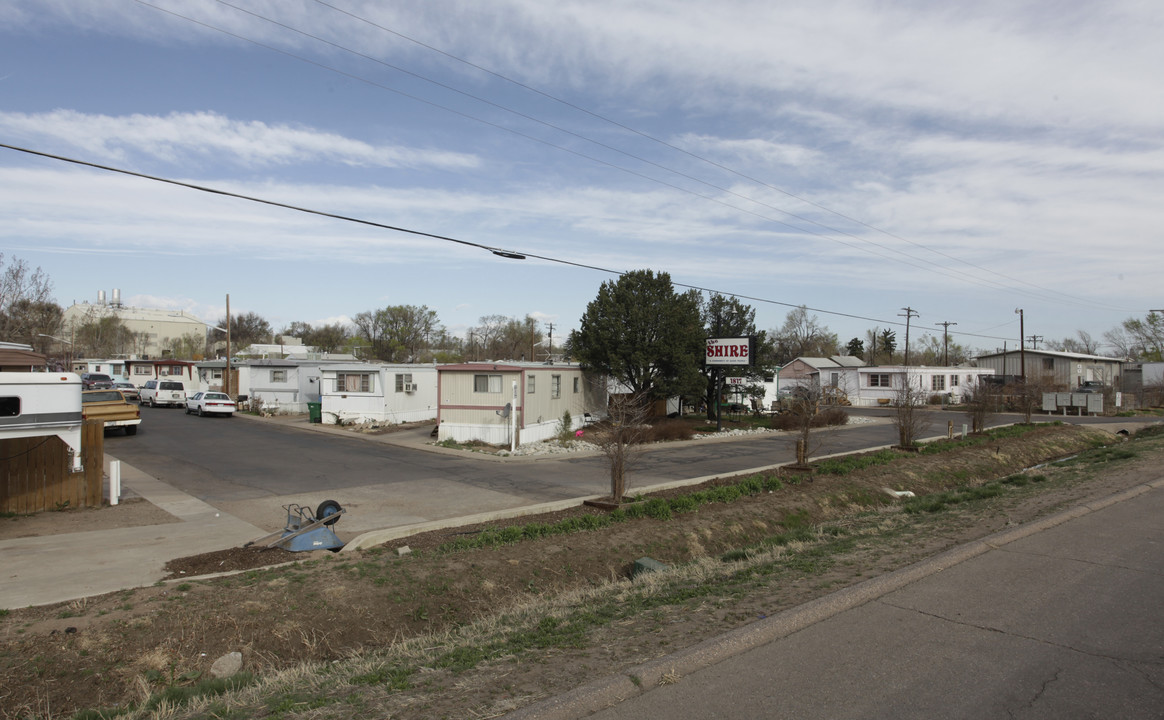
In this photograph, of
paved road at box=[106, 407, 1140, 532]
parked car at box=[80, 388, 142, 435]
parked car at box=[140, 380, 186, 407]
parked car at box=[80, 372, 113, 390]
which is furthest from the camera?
parked car at box=[140, 380, 186, 407]

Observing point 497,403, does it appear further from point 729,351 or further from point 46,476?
point 46,476

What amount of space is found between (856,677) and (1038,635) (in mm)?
1958

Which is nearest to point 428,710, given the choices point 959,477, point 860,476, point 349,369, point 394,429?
point 860,476

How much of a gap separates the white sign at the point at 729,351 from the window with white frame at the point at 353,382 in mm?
16975

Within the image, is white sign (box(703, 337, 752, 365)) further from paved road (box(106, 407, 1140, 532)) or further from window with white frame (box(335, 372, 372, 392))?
window with white frame (box(335, 372, 372, 392))

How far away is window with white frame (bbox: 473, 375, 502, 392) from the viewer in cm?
2623

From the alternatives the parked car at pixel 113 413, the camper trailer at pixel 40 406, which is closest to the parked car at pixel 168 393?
the parked car at pixel 113 413

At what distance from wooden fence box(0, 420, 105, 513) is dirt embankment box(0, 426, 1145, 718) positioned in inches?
237

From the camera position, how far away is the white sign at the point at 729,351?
3294 cm

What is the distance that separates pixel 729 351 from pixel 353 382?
1868 centimetres

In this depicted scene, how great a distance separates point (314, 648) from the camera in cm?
714

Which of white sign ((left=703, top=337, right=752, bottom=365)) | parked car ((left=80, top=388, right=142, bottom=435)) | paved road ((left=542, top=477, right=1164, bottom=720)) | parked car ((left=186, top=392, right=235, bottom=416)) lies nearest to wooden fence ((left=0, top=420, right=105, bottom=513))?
paved road ((left=542, top=477, right=1164, bottom=720))

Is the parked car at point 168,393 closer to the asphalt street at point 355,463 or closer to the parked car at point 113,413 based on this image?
the asphalt street at point 355,463

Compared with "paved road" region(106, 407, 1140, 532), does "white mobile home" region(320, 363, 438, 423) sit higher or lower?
higher
